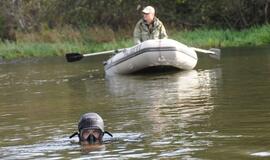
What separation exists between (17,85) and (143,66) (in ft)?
9.32

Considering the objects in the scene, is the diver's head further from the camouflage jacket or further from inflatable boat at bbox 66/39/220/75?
the camouflage jacket

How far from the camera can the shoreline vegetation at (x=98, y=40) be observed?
2738cm

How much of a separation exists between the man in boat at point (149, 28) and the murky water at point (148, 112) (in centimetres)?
90

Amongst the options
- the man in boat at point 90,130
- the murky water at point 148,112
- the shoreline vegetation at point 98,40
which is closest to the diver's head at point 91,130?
the man in boat at point 90,130

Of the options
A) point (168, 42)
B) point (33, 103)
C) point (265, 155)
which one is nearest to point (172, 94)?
point (33, 103)

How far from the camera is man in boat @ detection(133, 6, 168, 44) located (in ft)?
55.3

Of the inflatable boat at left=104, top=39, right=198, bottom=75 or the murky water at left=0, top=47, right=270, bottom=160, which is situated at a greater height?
the inflatable boat at left=104, top=39, right=198, bottom=75

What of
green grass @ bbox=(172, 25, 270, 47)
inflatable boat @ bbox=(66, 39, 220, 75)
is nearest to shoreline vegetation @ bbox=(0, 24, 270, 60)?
green grass @ bbox=(172, 25, 270, 47)

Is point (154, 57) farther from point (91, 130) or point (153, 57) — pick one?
point (91, 130)

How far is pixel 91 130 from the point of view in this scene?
802cm

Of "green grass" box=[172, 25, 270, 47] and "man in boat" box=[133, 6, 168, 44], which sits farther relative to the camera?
"green grass" box=[172, 25, 270, 47]

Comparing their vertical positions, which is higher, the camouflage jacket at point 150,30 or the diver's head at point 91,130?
the camouflage jacket at point 150,30

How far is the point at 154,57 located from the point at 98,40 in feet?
51.4

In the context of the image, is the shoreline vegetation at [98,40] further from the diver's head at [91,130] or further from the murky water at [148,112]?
the diver's head at [91,130]
